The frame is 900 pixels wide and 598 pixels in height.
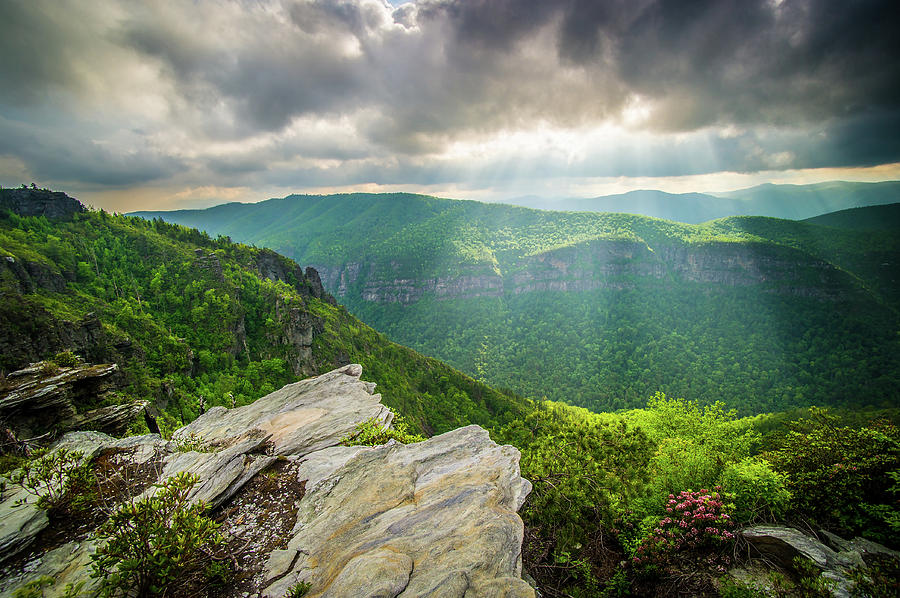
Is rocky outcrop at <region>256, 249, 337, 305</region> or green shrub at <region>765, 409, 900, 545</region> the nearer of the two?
green shrub at <region>765, 409, 900, 545</region>

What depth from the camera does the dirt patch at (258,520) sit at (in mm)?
8234

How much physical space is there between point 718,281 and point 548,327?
91.8 meters

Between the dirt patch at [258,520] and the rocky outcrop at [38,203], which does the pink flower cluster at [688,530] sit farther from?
the rocky outcrop at [38,203]

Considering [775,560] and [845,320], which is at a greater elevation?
[775,560]

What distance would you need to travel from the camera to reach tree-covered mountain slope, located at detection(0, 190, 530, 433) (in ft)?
98.4

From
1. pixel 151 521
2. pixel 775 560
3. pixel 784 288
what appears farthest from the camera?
pixel 784 288

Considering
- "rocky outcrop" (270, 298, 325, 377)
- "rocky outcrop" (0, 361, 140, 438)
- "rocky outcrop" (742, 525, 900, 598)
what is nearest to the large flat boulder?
"rocky outcrop" (742, 525, 900, 598)

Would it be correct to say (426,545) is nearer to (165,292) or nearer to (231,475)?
(231,475)

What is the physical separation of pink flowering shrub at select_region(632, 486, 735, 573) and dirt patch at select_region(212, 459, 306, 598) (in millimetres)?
10328

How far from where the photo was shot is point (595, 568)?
10.8 meters

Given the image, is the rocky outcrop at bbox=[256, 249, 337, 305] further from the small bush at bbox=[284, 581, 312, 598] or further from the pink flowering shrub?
the pink flowering shrub

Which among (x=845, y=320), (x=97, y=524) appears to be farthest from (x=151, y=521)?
(x=845, y=320)

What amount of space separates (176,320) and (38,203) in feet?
108

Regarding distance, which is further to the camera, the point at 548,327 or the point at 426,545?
the point at 548,327
